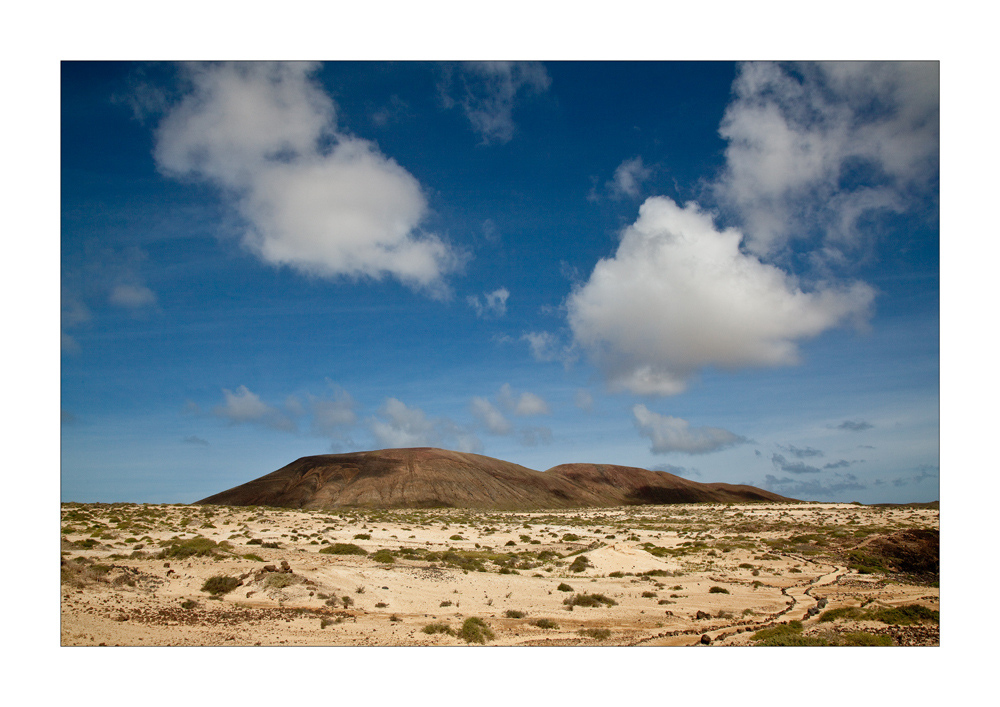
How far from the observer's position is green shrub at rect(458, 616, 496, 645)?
12.9 metres

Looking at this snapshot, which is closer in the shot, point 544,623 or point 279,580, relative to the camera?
point 544,623

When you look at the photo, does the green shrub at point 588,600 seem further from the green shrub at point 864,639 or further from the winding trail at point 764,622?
the green shrub at point 864,639

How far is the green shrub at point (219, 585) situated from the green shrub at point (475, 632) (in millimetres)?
8508

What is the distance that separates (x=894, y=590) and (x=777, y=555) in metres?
9.82

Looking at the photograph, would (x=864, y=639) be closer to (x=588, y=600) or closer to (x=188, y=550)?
(x=588, y=600)

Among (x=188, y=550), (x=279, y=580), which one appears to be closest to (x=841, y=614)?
(x=279, y=580)

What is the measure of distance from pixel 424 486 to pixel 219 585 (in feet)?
319

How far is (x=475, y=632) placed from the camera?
13164 millimetres

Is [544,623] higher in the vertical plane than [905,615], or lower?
lower

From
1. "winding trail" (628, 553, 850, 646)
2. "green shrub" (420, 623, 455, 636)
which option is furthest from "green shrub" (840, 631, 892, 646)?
"green shrub" (420, 623, 455, 636)

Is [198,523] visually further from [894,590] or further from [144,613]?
[894,590]

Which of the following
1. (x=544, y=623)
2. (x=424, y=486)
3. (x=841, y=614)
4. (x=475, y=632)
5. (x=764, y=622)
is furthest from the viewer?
(x=424, y=486)

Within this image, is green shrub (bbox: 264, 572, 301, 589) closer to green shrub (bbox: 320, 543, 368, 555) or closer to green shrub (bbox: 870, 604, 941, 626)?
green shrub (bbox: 320, 543, 368, 555)

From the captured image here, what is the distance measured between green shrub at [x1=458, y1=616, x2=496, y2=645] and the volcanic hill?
89.5 meters
